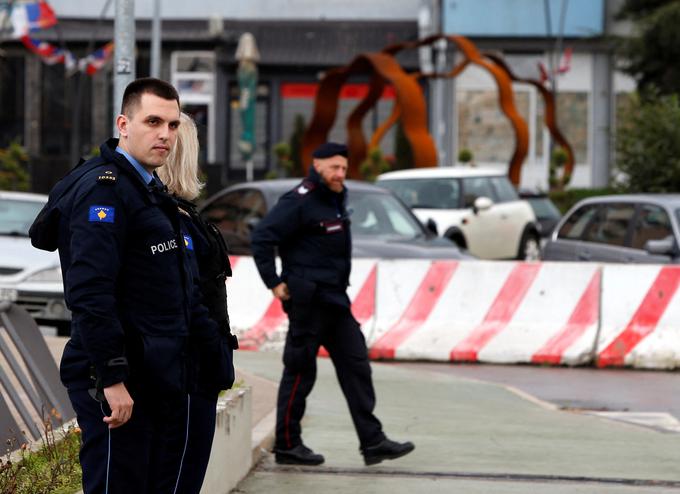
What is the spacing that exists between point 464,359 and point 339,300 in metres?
5.64

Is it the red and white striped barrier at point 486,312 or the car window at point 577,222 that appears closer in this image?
the red and white striped barrier at point 486,312

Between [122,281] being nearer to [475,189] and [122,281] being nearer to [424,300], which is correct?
[424,300]

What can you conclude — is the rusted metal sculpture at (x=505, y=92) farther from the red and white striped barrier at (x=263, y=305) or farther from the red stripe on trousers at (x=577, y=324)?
the red stripe on trousers at (x=577, y=324)

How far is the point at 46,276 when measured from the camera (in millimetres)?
14523

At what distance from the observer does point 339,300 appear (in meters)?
8.70

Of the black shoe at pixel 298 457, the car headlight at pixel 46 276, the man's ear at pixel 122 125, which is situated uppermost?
the man's ear at pixel 122 125

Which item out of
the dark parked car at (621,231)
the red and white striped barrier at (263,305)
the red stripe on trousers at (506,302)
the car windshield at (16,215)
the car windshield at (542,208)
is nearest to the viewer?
the red stripe on trousers at (506,302)

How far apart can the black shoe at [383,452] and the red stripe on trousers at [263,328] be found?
19.6ft

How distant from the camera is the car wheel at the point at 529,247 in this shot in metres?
23.5

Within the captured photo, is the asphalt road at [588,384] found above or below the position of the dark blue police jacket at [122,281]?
below

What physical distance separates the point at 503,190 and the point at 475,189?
1.03m

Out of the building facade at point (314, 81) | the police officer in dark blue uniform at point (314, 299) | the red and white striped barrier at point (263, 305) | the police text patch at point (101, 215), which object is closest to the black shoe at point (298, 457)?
the police officer in dark blue uniform at point (314, 299)

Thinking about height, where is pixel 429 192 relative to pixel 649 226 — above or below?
above

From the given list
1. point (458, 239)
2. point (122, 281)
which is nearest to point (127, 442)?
point (122, 281)
